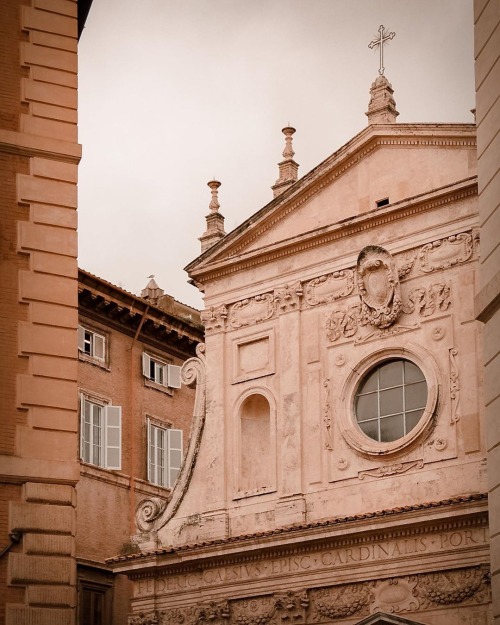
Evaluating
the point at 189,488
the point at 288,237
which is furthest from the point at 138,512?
the point at 288,237

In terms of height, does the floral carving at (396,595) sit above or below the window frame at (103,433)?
below

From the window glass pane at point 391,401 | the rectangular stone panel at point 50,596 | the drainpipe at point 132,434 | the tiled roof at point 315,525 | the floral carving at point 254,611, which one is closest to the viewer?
the rectangular stone panel at point 50,596

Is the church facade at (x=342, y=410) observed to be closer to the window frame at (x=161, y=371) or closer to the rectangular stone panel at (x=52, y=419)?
the window frame at (x=161, y=371)

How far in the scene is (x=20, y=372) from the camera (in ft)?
52.0

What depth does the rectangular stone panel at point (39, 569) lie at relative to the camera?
1519 centimetres

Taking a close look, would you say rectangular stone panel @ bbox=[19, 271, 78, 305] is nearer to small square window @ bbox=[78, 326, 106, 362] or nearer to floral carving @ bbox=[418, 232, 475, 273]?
floral carving @ bbox=[418, 232, 475, 273]

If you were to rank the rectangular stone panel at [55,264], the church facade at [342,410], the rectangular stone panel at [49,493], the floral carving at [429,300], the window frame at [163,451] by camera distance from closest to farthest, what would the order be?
the rectangular stone panel at [49,493]
the rectangular stone panel at [55,264]
the church facade at [342,410]
the floral carving at [429,300]
the window frame at [163,451]

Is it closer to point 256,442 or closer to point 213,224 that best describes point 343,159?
point 213,224

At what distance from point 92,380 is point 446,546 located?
421 inches

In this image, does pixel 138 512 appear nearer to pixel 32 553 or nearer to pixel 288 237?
pixel 288 237

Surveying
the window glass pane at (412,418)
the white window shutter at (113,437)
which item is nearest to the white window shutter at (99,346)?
the white window shutter at (113,437)

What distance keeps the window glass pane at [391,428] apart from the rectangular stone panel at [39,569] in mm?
12285

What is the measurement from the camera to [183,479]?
29.5m

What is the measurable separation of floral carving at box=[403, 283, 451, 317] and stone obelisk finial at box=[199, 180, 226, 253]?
5.11 meters
